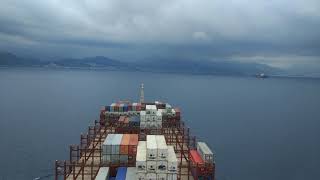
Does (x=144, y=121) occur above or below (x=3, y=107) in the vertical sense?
above

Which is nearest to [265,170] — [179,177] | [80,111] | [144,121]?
[144,121]

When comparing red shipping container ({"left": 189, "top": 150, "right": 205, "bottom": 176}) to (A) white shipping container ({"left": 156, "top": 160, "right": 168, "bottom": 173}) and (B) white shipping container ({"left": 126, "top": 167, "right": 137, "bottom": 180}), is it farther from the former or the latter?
(B) white shipping container ({"left": 126, "top": 167, "right": 137, "bottom": 180})

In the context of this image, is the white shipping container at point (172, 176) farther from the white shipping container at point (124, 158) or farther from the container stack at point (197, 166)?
the white shipping container at point (124, 158)

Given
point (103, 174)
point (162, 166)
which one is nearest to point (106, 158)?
point (103, 174)

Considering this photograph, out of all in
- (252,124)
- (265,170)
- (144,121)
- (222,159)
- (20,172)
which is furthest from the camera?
(252,124)

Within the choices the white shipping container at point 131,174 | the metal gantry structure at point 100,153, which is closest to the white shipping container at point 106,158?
the metal gantry structure at point 100,153

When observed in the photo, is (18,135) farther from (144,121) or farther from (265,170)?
(265,170)

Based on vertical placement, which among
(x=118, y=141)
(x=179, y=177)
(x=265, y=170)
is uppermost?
(x=118, y=141)
